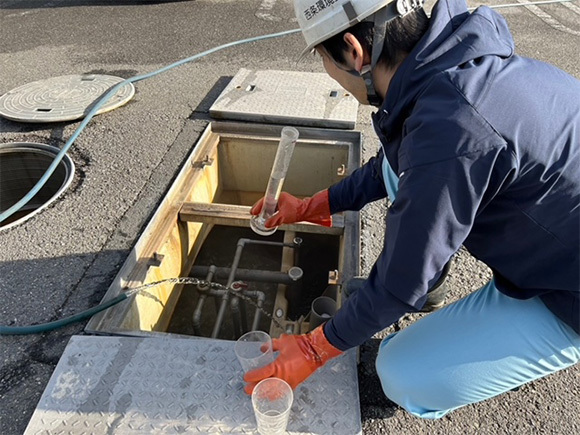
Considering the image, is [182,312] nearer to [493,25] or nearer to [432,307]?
[432,307]

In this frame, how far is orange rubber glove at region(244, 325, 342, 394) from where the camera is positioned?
5.50ft

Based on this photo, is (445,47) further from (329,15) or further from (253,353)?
(253,353)

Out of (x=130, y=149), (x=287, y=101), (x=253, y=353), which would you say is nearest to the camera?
(x=253, y=353)

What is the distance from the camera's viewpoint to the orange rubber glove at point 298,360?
66.0 inches

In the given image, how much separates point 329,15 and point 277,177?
2.98 feet

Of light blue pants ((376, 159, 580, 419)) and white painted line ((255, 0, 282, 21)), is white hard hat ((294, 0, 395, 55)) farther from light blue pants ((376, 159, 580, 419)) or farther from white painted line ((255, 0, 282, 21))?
white painted line ((255, 0, 282, 21))

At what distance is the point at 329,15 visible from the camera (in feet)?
4.55

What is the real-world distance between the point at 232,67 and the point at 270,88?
0.77 m

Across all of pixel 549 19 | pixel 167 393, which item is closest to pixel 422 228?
pixel 167 393

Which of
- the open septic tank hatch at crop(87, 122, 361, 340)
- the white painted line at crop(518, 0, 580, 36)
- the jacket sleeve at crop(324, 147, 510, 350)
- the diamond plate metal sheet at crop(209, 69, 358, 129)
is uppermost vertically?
the jacket sleeve at crop(324, 147, 510, 350)

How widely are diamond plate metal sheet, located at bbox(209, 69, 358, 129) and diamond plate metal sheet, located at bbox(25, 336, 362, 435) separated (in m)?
1.93

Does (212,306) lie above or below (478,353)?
below

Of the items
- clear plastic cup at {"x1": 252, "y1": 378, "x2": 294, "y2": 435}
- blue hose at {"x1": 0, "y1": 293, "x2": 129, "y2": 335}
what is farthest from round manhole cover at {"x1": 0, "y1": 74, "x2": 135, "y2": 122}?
clear plastic cup at {"x1": 252, "y1": 378, "x2": 294, "y2": 435}

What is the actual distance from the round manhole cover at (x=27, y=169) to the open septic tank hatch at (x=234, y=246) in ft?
2.93
